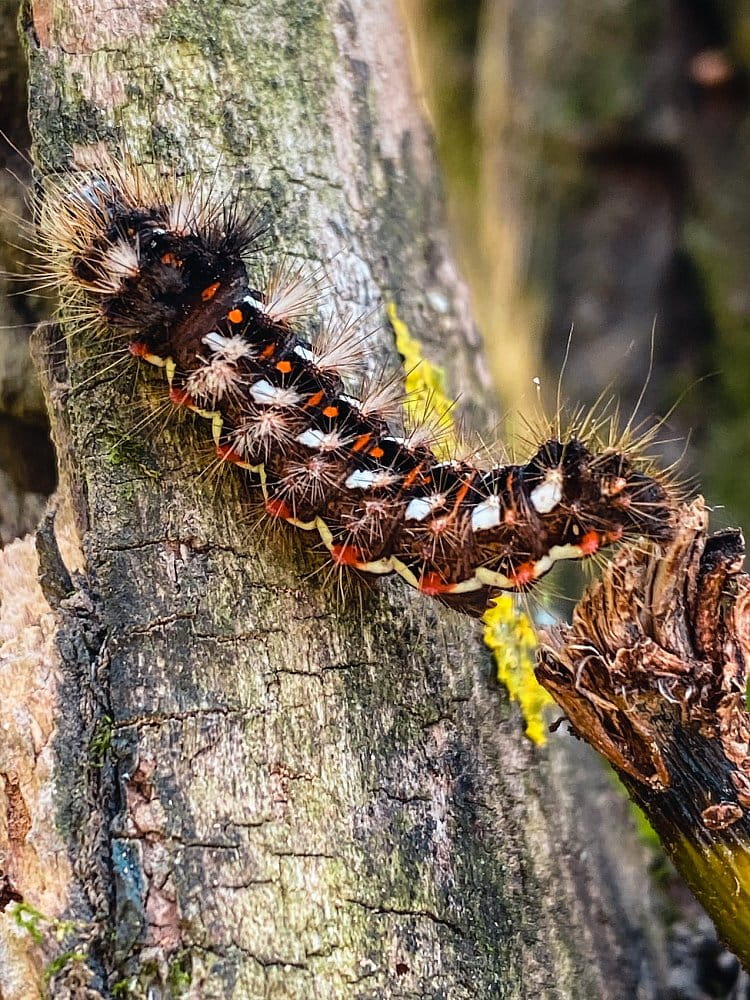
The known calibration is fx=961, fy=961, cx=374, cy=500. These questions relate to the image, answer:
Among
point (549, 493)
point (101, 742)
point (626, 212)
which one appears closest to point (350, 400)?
point (549, 493)

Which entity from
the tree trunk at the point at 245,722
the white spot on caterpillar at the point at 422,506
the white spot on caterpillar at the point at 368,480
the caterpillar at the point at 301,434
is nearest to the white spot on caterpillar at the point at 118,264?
the caterpillar at the point at 301,434

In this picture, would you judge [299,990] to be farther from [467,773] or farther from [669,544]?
[669,544]

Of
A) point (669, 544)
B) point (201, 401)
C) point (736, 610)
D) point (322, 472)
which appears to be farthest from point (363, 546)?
point (736, 610)

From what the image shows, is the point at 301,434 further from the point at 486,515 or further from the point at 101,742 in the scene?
the point at 101,742

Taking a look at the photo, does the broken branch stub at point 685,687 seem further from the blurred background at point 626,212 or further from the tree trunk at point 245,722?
the blurred background at point 626,212

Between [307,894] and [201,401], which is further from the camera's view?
[201,401]

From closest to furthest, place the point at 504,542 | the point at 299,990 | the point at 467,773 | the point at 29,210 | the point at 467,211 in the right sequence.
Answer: the point at 299,990, the point at 504,542, the point at 467,773, the point at 29,210, the point at 467,211
